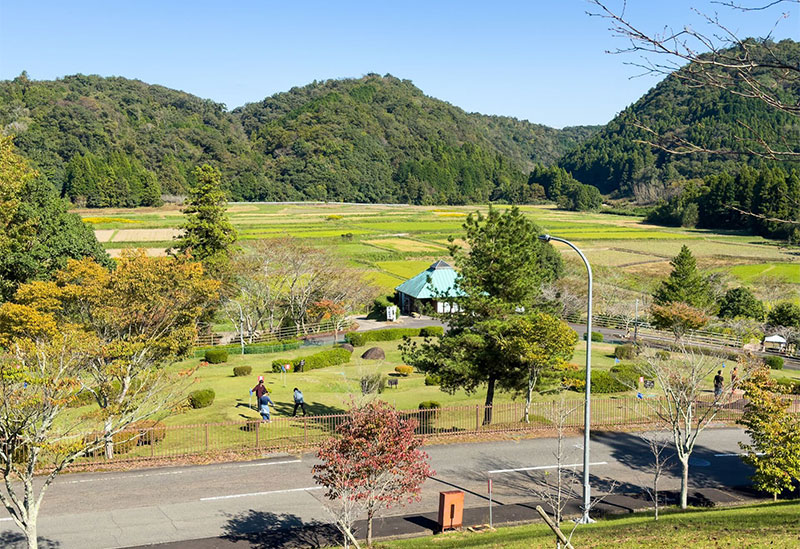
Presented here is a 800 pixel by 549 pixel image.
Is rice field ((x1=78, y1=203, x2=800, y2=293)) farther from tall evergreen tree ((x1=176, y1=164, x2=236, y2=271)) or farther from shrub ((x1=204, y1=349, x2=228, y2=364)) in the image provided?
shrub ((x1=204, y1=349, x2=228, y2=364))

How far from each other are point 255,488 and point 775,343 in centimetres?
A: 4109

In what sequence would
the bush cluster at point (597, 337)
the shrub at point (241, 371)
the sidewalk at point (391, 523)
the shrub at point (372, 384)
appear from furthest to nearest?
the bush cluster at point (597, 337)
the shrub at point (241, 371)
the shrub at point (372, 384)
the sidewalk at point (391, 523)

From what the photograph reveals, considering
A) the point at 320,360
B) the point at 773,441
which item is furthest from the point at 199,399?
the point at 773,441

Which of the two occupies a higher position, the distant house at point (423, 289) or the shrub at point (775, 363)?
the distant house at point (423, 289)

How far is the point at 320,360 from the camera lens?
38656 millimetres

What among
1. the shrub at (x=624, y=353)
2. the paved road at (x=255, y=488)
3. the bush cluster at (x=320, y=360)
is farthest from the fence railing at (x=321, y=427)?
the shrub at (x=624, y=353)

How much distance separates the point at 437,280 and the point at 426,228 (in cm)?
5773

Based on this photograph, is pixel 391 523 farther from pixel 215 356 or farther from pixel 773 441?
pixel 215 356

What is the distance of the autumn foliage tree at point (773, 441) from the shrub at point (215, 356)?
30.0m

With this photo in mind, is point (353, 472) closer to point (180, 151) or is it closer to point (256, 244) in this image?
point (256, 244)

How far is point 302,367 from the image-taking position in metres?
37.6

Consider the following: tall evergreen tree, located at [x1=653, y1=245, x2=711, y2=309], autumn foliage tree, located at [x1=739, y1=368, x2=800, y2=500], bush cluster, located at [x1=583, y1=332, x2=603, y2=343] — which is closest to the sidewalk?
autumn foliage tree, located at [x1=739, y1=368, x2=800, y2=500]

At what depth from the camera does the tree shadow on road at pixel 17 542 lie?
51.2ft

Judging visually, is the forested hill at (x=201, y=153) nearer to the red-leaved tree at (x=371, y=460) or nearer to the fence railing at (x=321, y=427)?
the fence railing at (x=321, y=427)
